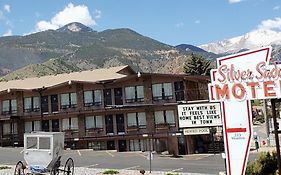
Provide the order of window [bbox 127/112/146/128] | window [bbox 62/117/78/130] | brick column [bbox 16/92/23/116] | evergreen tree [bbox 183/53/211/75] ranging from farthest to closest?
evergreen tree [bbox 183/53/211/75] < brick column [bbox 16/92/23/116] < window [bbox 62/117/78/130] < window [bbox 127/112/146/128]

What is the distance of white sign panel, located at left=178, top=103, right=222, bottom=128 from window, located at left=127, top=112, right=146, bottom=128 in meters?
32.3

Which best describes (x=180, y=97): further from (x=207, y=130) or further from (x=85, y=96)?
(x=207, y=130)

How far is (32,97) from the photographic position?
187 feet

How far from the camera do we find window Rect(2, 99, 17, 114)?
5794cm

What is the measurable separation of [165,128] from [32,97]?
19.3 meters

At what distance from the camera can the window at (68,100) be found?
178 ft

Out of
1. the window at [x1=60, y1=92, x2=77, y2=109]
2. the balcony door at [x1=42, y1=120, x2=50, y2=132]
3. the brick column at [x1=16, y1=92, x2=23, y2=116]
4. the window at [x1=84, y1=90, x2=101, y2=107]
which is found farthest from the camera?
the brick column at [x1=16, y1=92, x2=23, y2=116]

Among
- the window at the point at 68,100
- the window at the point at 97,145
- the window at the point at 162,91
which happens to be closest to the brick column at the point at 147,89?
the window at the point at 162,91

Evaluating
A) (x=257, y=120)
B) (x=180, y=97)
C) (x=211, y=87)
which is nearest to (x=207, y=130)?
(x=211, y=87)

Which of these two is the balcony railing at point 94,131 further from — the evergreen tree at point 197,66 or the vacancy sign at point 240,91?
the vacancy sign at point 240,91

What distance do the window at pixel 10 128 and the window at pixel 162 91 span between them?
67.3 feet

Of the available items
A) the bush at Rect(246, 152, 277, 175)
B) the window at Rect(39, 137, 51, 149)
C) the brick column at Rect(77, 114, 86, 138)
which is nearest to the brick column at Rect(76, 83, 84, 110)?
the brick column at Rect(77, 114, 86, 138)

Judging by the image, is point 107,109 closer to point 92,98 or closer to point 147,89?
point 92,98

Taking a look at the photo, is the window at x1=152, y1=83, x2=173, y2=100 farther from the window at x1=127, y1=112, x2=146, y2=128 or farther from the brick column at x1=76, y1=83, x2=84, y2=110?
the brick column at x1=76, y1=83, x2=84, y2=110
